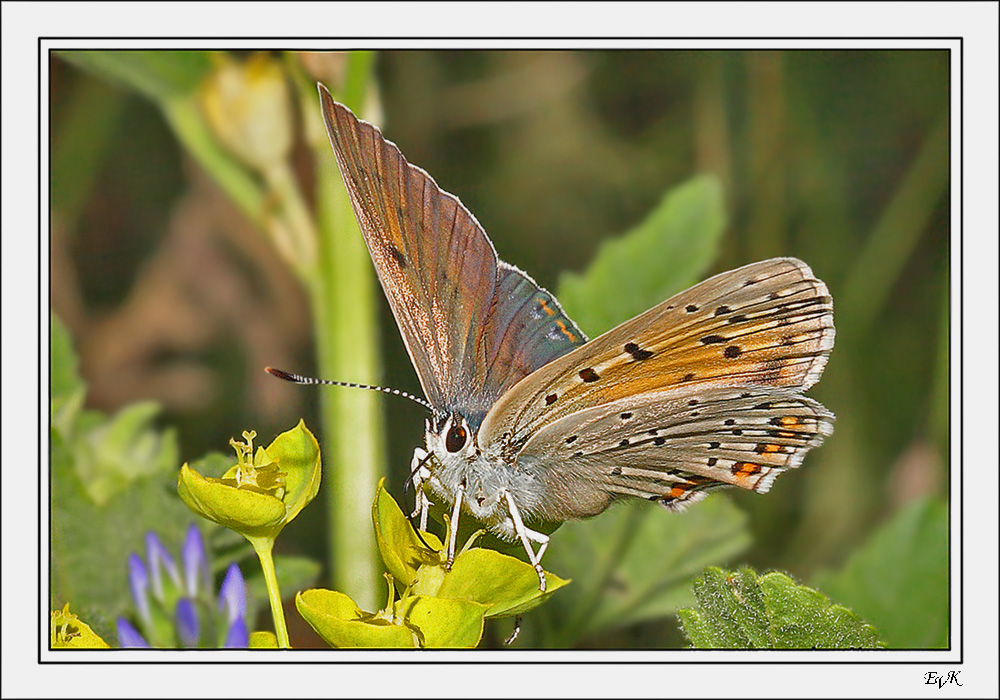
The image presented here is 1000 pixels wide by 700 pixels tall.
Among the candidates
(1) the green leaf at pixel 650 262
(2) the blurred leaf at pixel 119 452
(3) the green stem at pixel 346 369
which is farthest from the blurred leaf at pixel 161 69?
(1) the green leaf at pixel 650 262

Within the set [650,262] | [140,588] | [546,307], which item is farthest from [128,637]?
[650,262]

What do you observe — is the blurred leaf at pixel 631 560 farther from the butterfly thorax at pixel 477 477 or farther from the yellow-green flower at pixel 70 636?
the yellow-green flower at pixel 70 636

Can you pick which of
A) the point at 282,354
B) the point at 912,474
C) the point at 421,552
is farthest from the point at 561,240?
the point at 421,552

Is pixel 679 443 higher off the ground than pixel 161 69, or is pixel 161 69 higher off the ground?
pixel 161 69

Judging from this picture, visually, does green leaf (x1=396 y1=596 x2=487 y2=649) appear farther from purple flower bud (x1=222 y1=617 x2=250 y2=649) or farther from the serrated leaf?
the serrated leaf

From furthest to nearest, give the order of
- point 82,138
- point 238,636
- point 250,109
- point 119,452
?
point 82,138 < point 250,109 < point 119,452 < point 238,636

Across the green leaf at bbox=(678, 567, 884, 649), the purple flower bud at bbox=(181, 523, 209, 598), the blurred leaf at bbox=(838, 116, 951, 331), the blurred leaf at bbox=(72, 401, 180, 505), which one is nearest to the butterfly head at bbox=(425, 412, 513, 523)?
the green leaf at bbox=(678, 567, 884, 649)

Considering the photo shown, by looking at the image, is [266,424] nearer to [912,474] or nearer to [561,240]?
[561,240]

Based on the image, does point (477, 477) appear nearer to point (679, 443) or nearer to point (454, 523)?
point (454, 523)
